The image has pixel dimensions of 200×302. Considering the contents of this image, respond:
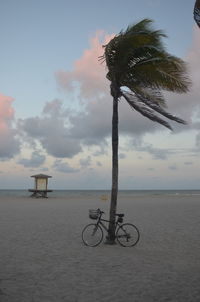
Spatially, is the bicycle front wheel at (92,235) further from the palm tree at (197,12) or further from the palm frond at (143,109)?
the palm tree at (197,12)

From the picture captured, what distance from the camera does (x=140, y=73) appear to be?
11.9 metres

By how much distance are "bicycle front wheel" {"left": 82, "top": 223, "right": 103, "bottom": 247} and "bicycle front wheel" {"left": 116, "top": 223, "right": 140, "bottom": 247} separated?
612mm

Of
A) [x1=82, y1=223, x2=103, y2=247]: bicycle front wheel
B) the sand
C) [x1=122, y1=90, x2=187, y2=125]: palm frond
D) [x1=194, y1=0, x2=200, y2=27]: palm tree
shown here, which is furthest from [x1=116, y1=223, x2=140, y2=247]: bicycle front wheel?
[x1=194, y1=0, x2=200, y2=27]: palm tree

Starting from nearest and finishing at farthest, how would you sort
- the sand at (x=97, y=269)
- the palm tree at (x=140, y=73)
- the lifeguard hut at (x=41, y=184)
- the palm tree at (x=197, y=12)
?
the palm tree at (x=197, y=12), the sand at (x=97, y=269), the palm tree at (x=140, y=73), the lifeguard hut at (x=41, y=184)

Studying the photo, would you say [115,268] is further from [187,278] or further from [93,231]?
[93,231]

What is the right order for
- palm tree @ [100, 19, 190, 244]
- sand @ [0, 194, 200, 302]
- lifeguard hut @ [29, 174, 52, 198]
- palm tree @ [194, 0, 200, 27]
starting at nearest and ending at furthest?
palm tree @ [194, 0, 200, 27] < sand @ [0, 194, 200, 302] < palm tree @ [100, 19, 190, 244] < lifeguard hut @ [29, 174, 52, 198]

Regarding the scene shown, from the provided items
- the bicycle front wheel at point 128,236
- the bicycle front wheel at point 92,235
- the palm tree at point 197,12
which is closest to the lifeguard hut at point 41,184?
the bicycle front wheel at point 92,235

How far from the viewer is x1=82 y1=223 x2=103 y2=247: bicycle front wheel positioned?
11.6 metres

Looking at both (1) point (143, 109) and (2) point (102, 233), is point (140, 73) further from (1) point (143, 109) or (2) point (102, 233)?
(2) point (102, 233)

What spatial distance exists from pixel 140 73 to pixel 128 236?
16.9ft

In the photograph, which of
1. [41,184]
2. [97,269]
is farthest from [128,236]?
[41,184]

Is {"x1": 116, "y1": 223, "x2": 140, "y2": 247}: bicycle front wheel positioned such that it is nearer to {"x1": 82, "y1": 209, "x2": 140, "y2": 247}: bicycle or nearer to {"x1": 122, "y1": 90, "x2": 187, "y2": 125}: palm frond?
{"x1": 82, "y1": 209, "x2": 140, "y2": 247}: bicycle

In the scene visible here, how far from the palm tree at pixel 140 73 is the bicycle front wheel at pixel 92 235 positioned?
0.33 m

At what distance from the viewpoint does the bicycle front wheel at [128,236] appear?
11367 millimetres
